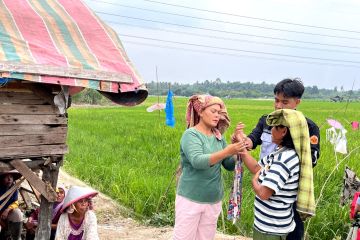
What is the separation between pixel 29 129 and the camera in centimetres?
368

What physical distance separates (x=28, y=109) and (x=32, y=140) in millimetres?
244

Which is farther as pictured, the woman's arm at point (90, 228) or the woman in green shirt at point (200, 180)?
the woman's arm at point (90, 228)

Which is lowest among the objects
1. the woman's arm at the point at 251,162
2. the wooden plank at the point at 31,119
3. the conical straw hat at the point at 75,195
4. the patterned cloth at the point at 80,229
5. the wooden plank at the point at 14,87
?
the patterned cloth at the point at 80,229

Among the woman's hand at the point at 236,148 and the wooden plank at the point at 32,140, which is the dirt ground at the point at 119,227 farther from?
the woman's hand at the point at 236,148

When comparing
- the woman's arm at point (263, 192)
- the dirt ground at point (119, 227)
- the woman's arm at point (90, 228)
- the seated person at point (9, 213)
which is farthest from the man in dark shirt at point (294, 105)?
the seated person at point (9, 213)

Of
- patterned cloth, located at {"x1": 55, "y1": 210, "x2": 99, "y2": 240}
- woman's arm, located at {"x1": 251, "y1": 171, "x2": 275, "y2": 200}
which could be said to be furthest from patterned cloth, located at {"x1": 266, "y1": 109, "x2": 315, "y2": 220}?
patterned cloth, located at {"x1": 55, "y1": 210, "x2": 99, "y2": 240}

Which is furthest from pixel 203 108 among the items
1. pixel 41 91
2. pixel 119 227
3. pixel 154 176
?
pixel 154 176

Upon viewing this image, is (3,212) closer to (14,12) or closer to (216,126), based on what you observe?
(14,12)

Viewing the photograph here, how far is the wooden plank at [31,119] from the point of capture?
11.7 ft

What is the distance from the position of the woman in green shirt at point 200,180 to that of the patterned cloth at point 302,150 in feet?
1.84

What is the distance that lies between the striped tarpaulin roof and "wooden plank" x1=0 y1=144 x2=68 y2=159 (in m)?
0.60

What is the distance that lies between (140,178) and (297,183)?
4.51m

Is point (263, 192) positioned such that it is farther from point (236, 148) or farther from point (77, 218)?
point (77, 218)

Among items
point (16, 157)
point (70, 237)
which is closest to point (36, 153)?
point (16, 157)
